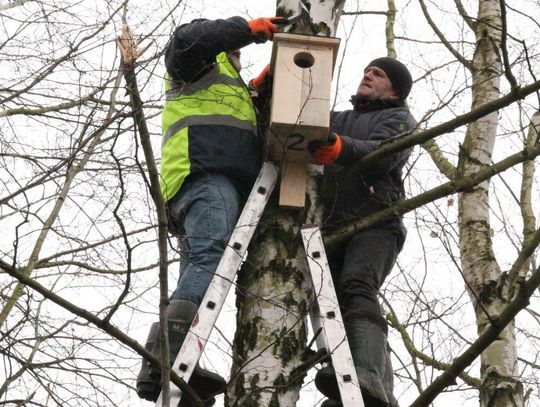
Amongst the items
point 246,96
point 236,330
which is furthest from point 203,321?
point 246,96

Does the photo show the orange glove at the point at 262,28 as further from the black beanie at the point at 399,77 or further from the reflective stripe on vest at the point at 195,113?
the black beanie at the point at 399,77

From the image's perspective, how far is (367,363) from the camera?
3.73m

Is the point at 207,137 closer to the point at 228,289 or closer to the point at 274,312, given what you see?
the point at 228,289

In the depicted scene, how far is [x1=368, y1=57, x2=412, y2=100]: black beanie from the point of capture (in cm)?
484

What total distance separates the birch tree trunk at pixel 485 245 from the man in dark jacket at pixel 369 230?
519 mm

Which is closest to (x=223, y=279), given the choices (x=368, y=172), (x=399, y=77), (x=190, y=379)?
(x=190, y=379)

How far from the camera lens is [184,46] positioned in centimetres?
416

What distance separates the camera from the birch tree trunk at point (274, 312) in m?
3.50

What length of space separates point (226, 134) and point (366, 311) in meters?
1.01

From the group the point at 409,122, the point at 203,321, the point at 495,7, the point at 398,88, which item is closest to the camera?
the point at 203,321

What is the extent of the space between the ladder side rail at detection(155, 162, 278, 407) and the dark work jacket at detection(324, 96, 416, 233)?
0.31m

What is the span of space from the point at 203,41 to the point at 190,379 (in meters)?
1.53

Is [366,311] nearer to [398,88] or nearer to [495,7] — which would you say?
[398,88]

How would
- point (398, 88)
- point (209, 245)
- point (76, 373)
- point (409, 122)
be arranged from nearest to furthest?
point (209, 245) → point (76, 373) → point (409, 122) → point (398, 88)
